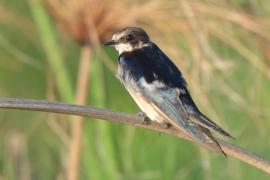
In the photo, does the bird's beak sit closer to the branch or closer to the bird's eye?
the bird's eye

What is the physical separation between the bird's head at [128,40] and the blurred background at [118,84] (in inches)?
20.4

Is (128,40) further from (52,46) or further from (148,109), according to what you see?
(52,46)

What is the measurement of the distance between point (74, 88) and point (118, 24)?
1.01 feet

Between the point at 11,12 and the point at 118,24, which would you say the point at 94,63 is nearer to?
the point at 118,24

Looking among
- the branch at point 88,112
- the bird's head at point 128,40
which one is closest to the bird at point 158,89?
the bird's head at point 128,40

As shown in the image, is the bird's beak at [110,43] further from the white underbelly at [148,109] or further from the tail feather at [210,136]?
the tail feather at [210,136]

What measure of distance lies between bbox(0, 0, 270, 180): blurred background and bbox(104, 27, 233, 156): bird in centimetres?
65

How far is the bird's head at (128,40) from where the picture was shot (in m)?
3.04

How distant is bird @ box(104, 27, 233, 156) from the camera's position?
2.47 metres

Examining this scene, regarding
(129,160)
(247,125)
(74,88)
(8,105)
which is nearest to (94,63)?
(74,88)

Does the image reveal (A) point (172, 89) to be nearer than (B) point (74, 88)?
Yes

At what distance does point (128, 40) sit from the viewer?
308cm

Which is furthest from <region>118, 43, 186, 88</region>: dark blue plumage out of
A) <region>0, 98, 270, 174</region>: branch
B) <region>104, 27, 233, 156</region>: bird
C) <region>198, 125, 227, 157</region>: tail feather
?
<region>0, 98, 270, 174</region>: branch

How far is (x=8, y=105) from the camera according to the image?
216 cm
